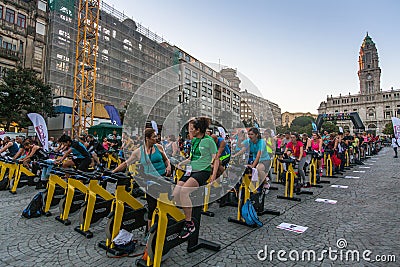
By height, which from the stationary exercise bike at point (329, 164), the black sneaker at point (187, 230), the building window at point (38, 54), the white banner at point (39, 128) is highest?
the building window at point (38, 54)

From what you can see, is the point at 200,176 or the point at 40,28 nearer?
the point at 200,176

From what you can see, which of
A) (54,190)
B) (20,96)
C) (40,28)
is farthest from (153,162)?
(40,28)

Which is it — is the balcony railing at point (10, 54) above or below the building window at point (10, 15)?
below

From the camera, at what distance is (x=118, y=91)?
3544cm

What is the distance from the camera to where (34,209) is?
195 inches

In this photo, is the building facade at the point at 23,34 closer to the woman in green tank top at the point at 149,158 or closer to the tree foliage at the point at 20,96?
the tree foliage at the point at 20,96

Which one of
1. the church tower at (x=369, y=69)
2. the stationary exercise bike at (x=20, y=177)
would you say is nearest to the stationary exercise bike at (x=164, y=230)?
the stationary exercise bike at (x=20, y=177)

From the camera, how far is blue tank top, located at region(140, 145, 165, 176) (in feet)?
12.6

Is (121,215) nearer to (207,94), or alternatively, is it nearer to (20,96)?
(207,94)

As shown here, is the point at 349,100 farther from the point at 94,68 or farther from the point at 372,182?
the point at 372,182

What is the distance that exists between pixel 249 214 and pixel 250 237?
50 centimetres

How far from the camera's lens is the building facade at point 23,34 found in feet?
A: 86.9

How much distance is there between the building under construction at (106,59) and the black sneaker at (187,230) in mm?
22582

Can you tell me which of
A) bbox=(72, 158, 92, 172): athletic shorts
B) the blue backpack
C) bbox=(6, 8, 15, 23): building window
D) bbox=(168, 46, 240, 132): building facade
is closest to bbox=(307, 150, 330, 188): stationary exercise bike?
bbox=(168, 46, 240, 132): building facade
